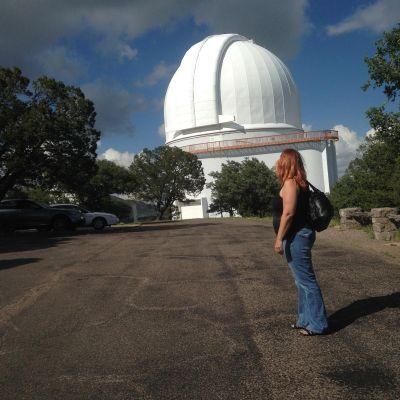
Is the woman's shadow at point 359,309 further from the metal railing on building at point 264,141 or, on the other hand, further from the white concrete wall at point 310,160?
the metal railing on building at point 264,141

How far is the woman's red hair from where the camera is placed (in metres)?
4.36

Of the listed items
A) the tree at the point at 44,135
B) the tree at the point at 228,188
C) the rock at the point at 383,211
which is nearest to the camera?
the rock at the point at 383,211

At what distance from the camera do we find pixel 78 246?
43.9 ft

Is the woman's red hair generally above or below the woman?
above

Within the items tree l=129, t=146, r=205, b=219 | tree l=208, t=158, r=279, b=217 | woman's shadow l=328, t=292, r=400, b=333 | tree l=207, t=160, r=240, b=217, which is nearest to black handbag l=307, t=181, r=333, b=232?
woman's shadow l=328, t=292, r=400, b=333

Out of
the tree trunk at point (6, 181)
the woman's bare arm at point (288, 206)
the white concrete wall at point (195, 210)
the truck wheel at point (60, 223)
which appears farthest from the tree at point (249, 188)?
the woman's bare arm at point (288, 206)

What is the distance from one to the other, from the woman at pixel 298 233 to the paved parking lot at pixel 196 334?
0.98ft

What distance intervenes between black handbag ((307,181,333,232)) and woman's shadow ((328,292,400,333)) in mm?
974

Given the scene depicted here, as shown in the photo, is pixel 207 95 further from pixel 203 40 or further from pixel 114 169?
pixel 114 169

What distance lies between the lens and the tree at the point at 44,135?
18578 millimetres

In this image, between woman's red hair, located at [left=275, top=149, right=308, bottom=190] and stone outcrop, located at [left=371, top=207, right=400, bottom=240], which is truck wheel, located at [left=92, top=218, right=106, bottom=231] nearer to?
Result: stone outcrop, located at [left=371, top=207, right=400, bottom=240]

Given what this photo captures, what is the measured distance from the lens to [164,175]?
4316 centimetres

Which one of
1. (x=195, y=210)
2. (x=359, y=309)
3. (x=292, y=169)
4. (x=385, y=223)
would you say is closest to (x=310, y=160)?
(x=195, y=210)

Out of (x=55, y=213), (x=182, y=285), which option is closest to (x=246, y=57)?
(x=55, y=213)
